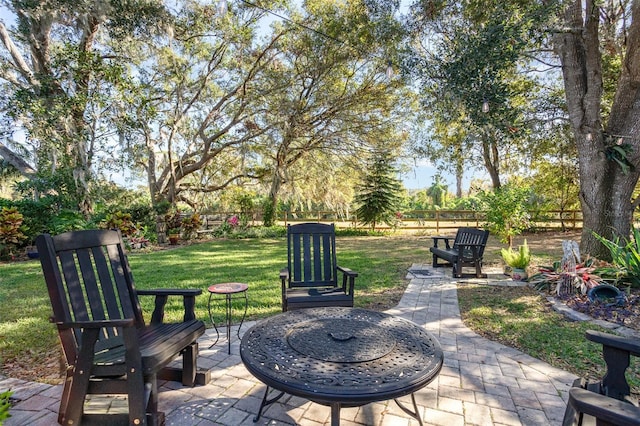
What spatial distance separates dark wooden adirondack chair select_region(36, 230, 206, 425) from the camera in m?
1.56

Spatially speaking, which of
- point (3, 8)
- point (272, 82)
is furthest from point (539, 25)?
point (3, 8)

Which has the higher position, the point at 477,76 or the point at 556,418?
the point at 477,76

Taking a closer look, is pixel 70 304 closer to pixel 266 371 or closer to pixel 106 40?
pixel 266 371

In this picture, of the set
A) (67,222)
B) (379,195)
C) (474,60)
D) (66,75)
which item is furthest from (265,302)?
(379,195)

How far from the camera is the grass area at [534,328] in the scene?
2490mm

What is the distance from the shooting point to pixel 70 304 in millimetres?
1752

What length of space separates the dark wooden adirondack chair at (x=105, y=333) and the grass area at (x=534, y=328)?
2.72 metres

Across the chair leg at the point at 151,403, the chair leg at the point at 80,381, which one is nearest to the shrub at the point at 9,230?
the chair leg at the point at 80,381

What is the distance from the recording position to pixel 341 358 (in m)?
1.56

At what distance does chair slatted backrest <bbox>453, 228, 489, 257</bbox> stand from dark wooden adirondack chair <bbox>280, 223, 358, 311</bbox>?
9.53 ft

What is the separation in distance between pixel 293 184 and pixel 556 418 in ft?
36.9

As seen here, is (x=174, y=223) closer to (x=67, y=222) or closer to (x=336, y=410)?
(x=67, y=222)

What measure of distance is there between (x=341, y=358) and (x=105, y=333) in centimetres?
158

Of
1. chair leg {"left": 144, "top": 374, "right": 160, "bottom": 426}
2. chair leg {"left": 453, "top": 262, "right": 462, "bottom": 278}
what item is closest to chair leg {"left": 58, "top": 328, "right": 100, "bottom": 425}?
chair leg {"left": 144, "top": 374, "right": 160, "bottom": 426}
